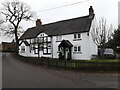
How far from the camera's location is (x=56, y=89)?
7281mm

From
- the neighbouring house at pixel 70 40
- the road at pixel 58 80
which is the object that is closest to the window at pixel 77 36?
the neighbouring house at pixel 70 40

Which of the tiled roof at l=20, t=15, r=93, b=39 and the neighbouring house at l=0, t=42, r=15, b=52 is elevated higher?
the tiled roof at l=20, t=15, r=93, b=39

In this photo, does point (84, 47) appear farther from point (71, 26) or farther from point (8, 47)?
point (8, 47)

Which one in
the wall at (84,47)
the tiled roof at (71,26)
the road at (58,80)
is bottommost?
the road at (58,80)

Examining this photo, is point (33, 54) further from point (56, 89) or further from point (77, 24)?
point (56, 89)

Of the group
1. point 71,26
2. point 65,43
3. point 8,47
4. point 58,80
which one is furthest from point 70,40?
point 8,47

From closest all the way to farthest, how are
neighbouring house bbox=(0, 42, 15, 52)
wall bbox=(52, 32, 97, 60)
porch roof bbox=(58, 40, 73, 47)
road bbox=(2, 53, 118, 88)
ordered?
1. road bbox=(2, 53, 118, 88)
2. wall bbox=(52, 32, 97, 60)
3. porch roof bbox=(58, 40, 73, 47)
4. neighbouring house bbox=(0, 42, 15, 52)

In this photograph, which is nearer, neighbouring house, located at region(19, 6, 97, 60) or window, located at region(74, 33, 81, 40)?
neighbouring house, located at region(19, 6, 97, 60)

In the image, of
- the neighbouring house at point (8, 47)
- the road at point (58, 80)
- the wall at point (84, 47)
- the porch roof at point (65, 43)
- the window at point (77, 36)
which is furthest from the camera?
the neighbouring house at point (8, 47)

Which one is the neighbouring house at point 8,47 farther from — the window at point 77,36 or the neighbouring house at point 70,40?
the window at point 77,36

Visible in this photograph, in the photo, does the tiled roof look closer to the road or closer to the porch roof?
the porch roof

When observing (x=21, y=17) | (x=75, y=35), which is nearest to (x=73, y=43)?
(x=75, y=35)

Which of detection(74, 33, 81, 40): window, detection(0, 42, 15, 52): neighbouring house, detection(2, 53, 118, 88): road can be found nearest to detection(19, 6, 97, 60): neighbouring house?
detection(74, 33, 81, 40): window

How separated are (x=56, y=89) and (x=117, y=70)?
27.5ft
